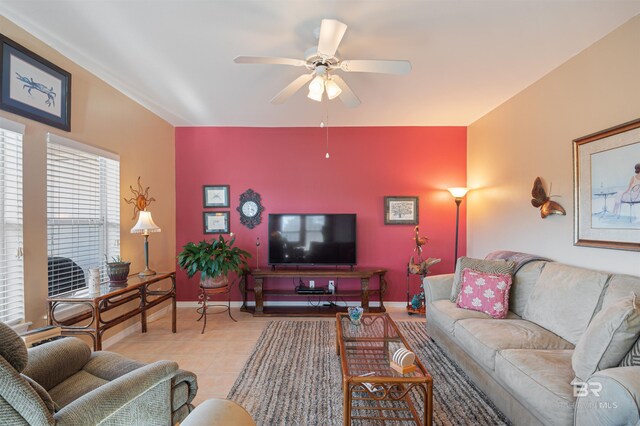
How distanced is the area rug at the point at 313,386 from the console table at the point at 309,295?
716 mm

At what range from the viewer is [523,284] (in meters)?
2.50

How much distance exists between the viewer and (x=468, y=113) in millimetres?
3631

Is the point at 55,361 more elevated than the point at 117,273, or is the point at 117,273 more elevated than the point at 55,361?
the point at 117,273

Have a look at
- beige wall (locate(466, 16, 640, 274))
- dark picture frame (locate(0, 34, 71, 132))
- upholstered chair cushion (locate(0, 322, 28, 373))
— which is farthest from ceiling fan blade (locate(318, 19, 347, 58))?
dark picture frame (locate(0, 34, 71, 132))

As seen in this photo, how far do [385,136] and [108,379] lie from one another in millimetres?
3950

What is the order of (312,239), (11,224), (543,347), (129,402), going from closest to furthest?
(129,402)
(543,347)
(11,224)
(312,239)

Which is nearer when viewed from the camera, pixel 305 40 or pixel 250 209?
pixel 305 40

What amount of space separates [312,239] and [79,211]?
256cm

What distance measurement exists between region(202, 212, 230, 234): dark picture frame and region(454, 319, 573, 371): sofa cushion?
326 centimetres

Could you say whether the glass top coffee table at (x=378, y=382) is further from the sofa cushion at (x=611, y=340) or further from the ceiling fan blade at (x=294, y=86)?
the ceiling fan blade at (x=294, y=86)

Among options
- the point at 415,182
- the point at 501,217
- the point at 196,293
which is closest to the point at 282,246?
the point at 196,293

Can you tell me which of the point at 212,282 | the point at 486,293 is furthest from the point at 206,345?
the point at 486,293

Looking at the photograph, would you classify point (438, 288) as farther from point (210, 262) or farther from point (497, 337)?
point (210, 262)

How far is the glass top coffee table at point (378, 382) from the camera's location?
147 centimetres
